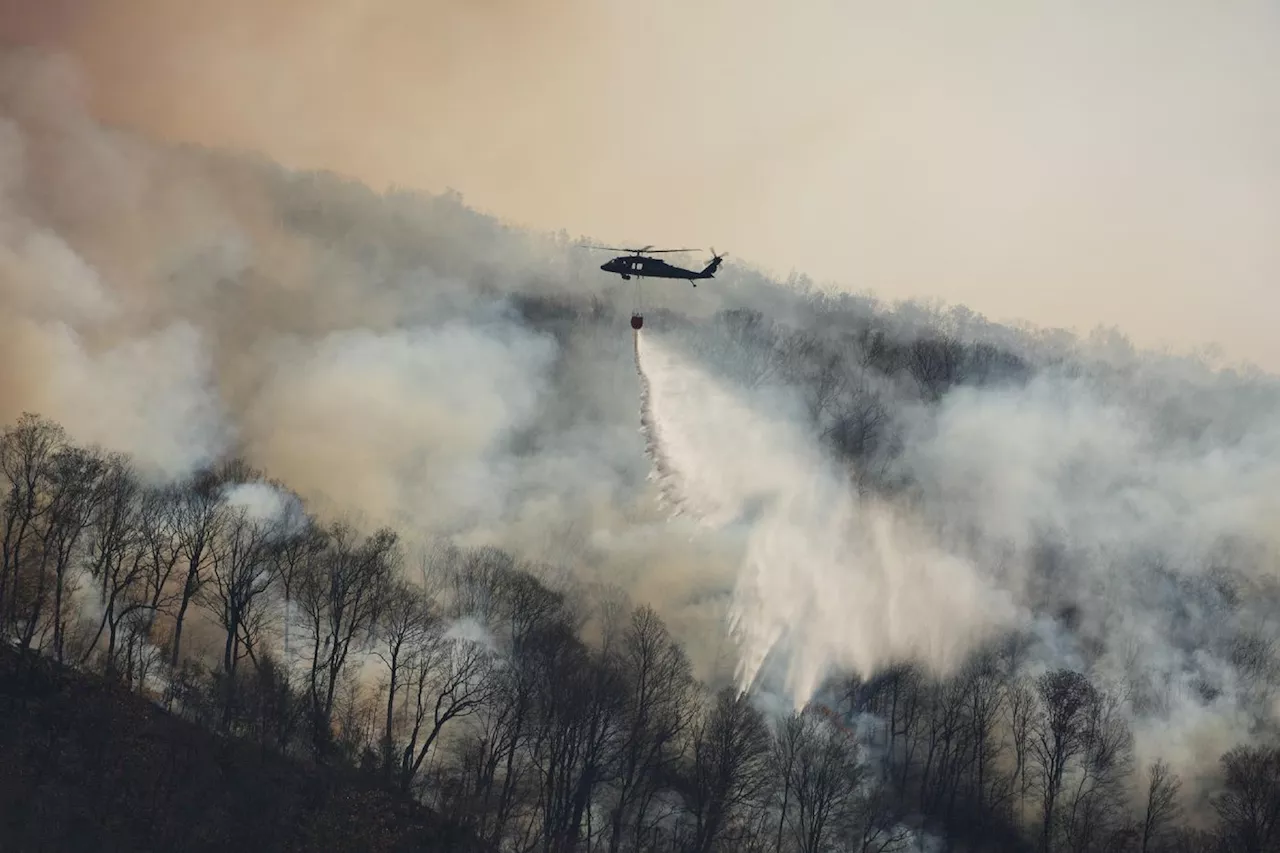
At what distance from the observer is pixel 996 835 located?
2469 inches

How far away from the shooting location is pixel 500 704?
56.2 m

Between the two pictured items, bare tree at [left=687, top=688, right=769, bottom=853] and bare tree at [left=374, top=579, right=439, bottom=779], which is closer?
bare tree at [left=687, top=688, right=769, bottom=853]

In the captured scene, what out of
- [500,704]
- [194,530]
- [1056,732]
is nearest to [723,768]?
[500,704]

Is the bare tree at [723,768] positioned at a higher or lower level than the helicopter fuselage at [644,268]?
lower

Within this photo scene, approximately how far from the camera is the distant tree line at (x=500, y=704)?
5447 centimetres

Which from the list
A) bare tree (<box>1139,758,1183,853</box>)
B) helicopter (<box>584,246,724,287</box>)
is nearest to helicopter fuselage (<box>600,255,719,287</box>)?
helicopter (<box>584,246,724,287</box>)

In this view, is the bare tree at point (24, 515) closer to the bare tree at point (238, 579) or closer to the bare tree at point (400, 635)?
the bare tree at point (238, 579)

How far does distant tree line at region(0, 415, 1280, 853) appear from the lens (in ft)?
179

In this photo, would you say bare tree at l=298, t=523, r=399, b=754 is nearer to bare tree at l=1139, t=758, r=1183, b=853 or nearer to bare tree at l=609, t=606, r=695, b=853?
bare tree at l=609, t=606, r=695, b=853

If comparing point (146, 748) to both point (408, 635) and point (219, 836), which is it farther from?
point (408, 635)

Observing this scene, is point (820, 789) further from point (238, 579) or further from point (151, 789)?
point (238, 579)

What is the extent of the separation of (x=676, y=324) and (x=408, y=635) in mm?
43494

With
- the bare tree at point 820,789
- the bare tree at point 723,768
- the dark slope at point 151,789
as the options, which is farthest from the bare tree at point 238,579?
the bare tree at point 820,789

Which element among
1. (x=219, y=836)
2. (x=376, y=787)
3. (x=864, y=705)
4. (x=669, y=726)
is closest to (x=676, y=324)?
(x=864, y=705)
